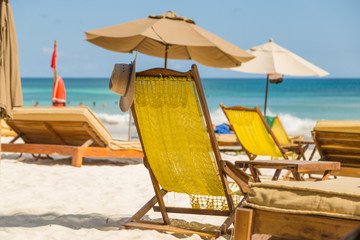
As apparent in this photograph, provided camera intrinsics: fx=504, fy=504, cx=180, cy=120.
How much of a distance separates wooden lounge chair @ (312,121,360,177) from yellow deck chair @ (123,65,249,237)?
6.22 feet

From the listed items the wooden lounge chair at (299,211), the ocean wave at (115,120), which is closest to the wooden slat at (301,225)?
the wooden lounge chair at (299,211)

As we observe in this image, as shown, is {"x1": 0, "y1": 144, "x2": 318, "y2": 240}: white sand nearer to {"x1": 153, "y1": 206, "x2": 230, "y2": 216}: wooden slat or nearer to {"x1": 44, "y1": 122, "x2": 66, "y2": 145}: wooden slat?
{"x1": 153, "y1": 206, "x2": 230, "y2": 216}: wooden slat

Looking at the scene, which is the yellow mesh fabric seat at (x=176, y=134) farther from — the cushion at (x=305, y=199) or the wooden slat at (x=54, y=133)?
the wooden slat at (x=54, y=133)

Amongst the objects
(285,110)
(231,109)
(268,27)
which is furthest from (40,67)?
(231,109)

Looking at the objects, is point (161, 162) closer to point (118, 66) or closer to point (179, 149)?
point (179, 149)

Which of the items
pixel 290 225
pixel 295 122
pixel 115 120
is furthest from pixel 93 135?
pixel 295 122

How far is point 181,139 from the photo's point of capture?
3.10 m

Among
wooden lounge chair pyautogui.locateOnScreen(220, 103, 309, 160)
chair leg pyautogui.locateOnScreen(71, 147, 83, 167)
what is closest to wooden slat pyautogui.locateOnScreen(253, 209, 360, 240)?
wooden lounge chair pyautogui.locateOnScreen(220, 103, 309, 160)

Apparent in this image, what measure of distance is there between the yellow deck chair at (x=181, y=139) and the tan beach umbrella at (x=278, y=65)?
5568 millimetres

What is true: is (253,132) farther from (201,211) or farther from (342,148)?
(201,211)

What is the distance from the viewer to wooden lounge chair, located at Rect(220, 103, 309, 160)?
18.1 ft

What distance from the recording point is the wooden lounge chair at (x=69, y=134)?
6.29 meters

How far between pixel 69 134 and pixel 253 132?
8.20 feet

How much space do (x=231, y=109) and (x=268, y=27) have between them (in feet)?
278
